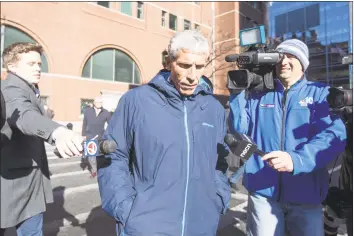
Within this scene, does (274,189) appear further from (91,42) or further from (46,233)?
(91,42)

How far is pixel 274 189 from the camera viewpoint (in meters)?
1.97

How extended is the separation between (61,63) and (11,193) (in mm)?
16102

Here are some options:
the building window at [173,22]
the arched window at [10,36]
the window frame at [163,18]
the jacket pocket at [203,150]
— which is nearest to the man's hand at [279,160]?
the jacket pocket at [203,150]

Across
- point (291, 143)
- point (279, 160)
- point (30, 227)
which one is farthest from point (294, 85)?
point (30, 227)

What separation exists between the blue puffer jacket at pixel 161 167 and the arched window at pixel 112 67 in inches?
675

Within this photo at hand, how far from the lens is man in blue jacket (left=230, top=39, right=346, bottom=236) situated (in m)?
1.82

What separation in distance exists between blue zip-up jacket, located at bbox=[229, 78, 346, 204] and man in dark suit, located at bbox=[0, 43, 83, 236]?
135 cm

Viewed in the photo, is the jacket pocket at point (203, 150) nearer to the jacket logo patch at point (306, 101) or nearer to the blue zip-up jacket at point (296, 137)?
the blue zip-up jacket at point (296, 137)

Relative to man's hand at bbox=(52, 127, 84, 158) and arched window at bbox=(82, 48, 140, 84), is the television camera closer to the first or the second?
man's hand at bbox=(52, 127, 84, 158)

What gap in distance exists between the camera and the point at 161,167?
5.05 feet

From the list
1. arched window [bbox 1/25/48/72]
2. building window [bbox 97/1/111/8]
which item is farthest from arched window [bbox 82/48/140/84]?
arched window [bbox 1/25/48/72]

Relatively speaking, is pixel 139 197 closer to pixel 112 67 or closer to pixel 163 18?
pixel 112 67

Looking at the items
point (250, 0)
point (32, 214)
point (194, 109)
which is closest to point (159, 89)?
point (194, 109)

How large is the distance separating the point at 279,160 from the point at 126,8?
20537mm
